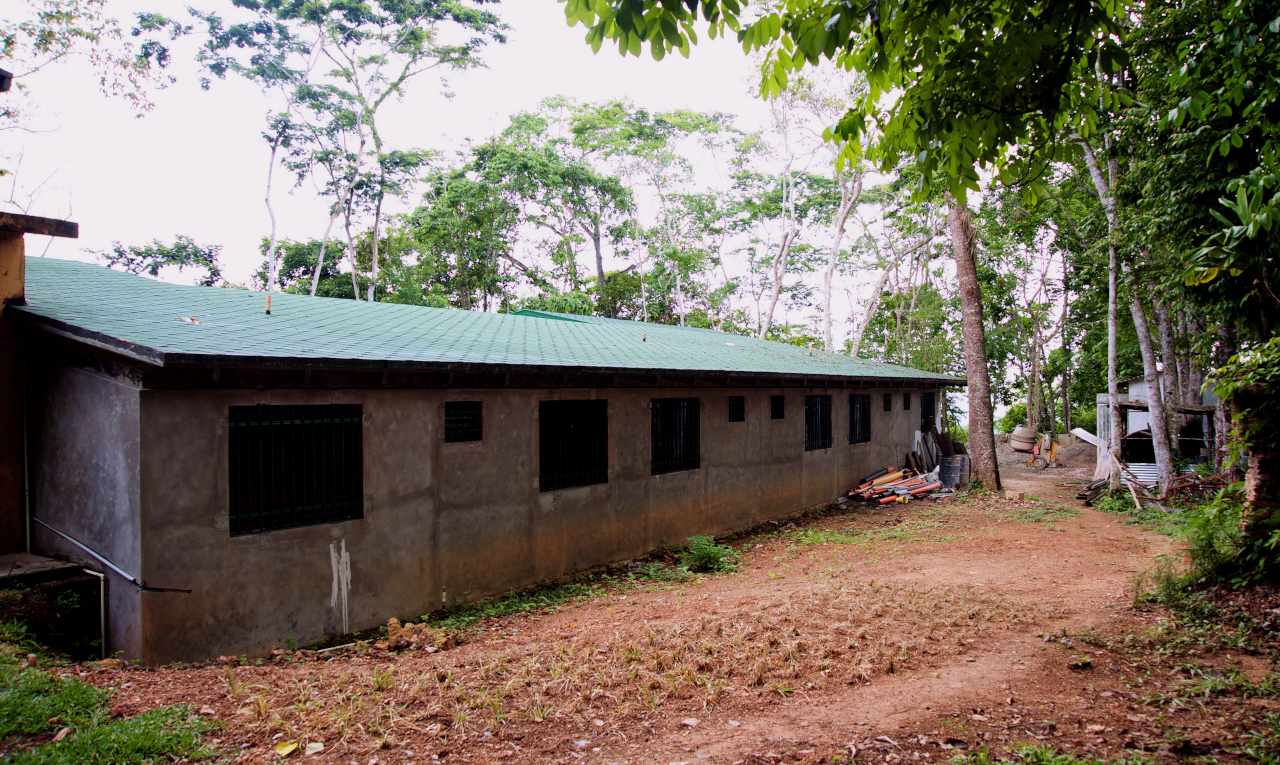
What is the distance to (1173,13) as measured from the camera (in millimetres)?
9891

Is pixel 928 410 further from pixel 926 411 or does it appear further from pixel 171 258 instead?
pixel 171 258

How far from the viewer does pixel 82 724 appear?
3.95m

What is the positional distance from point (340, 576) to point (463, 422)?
7.07ft

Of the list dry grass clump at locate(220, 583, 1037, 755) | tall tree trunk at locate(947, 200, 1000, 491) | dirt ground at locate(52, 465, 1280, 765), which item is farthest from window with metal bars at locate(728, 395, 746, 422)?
tall tree trunk at locate(947, 200, 1000, 491)

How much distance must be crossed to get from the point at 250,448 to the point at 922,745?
607 cm

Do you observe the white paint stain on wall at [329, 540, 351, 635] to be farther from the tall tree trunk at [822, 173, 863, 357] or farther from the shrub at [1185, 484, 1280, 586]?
the tall tree trunk at [822, 173, 863, 357]

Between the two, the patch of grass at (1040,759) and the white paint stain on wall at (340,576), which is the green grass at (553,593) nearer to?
the white paint stain on wall at (340,576)

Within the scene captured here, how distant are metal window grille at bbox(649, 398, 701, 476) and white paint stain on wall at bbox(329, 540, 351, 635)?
5037mm

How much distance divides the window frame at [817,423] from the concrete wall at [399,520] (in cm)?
358

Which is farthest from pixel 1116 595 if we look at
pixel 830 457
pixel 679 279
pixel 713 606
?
pixel 679 279

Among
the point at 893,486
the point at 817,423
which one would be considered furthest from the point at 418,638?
the point at 893,486

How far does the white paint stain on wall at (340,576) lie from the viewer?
6785mm

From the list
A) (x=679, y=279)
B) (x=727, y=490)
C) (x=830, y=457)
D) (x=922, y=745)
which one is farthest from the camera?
(x=679, y=279)

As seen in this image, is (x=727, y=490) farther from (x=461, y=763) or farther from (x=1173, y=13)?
(x=1173, y=13)
